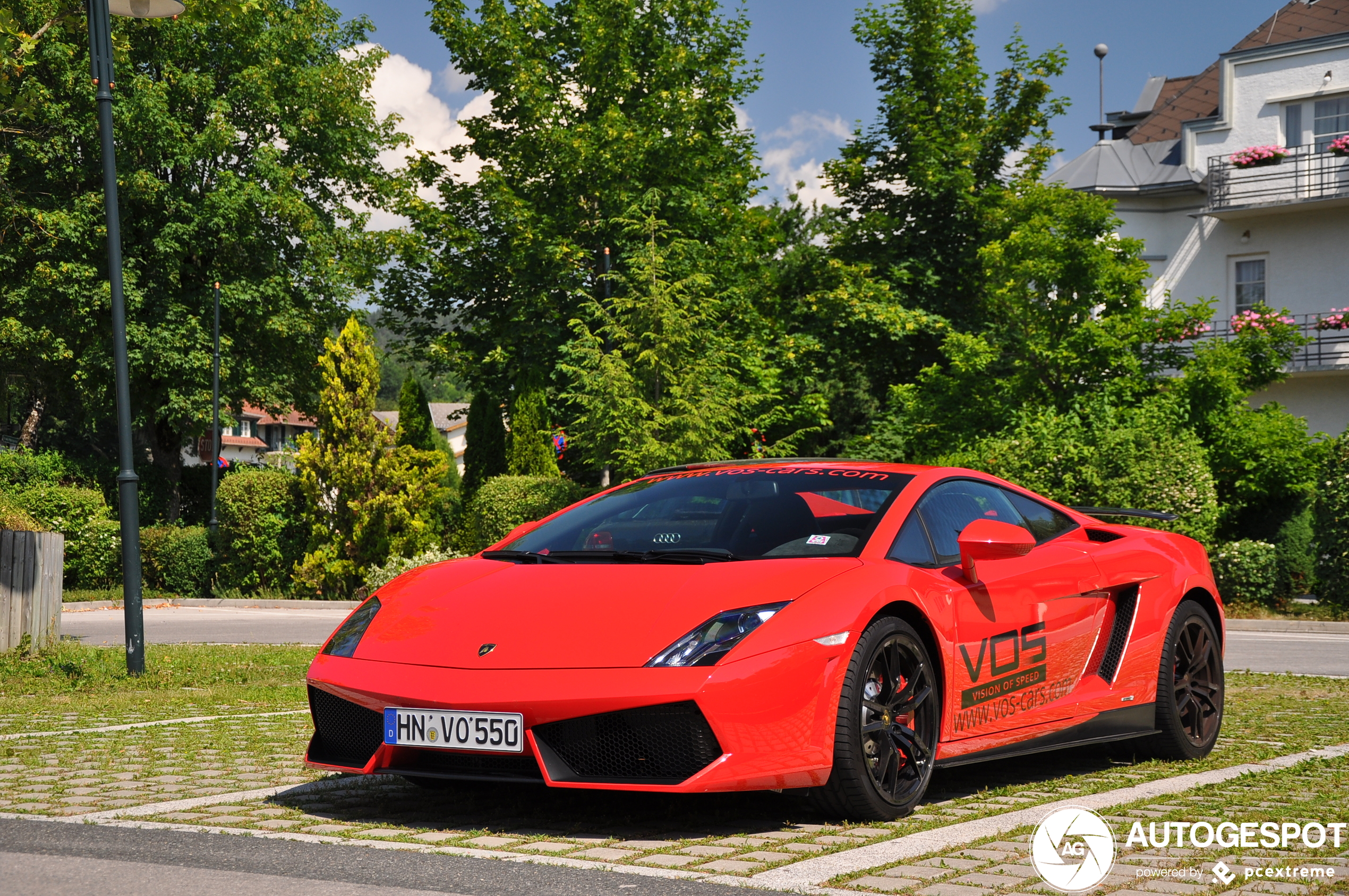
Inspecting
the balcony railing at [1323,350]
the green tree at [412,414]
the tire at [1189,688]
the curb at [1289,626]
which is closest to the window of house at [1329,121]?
the balcony railing at [1323,350]

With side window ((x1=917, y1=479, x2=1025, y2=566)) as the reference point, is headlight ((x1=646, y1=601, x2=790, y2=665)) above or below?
below

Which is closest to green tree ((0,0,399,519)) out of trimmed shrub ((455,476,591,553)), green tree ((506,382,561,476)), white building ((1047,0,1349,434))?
green tree ((506,382,561,476))

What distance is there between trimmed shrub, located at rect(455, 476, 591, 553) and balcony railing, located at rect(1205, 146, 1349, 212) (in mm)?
18494

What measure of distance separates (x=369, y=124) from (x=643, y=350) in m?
17.5

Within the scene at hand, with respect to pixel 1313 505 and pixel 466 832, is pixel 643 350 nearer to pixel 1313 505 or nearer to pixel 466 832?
pixel 1313 505

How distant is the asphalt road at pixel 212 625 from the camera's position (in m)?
16.3

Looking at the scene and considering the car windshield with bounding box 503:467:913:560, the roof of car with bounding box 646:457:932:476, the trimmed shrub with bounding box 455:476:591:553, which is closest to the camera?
the car windshield with bounding box 503:467:913:560

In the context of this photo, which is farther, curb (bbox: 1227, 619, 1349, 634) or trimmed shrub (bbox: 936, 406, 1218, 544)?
trimmed shrub (bbox: 936, 406, 1218, 544)

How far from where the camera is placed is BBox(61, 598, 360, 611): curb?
2320 cm

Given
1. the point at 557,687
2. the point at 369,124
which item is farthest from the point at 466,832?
the point at 369,124

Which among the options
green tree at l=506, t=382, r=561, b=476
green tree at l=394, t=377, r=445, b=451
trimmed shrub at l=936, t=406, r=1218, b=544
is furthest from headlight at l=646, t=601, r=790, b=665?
green tree at l=394, t=377, r=445, b=451

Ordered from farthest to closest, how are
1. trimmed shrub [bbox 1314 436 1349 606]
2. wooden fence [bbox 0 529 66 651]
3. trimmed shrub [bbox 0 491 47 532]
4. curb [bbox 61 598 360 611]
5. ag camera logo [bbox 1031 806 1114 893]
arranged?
curb [bbox 61 598 360 611] < trimmed shrub [bbox 1314 436 1349 606] < trimmed shrub [bbox 0 491 47 532] < wooden fence [bbox 0 529 66 651] < ag camera logo [bbox 1031 806 1114 893]

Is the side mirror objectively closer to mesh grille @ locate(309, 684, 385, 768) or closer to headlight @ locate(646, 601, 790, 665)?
headlight @ locate(646, 601, 790, 665)

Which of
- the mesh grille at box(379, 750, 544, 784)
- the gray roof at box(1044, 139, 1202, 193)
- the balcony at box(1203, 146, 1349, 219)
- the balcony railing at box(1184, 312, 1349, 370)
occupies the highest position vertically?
the gray roof at box(1044, 139, 1202, 193)
